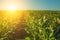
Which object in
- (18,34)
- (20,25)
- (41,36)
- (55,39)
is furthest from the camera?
(20,25)

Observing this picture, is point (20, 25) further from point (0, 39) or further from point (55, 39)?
point (55, 39)

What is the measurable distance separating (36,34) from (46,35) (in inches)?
31.6

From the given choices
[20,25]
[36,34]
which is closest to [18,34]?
[20,25]

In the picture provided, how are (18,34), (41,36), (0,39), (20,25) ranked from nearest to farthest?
(41,36)
(0,39)
(18,34)
(20,25)

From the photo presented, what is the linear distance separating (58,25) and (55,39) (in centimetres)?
82

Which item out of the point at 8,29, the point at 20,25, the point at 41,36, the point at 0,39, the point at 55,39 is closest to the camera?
the point at 55,39

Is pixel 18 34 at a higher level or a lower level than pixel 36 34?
lower

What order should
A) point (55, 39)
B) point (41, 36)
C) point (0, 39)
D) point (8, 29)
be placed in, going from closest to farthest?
point (55, 39) < point (41, 36) < point (0, 39) < point (8, 29)

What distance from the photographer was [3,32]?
8.41 m

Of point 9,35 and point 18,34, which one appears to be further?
point 18,34

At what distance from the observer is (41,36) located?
677 cm

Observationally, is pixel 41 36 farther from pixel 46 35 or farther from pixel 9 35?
pixel 9 35

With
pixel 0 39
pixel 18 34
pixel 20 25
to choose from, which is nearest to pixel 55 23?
pixel 0 39

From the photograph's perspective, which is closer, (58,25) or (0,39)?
(58,25)
